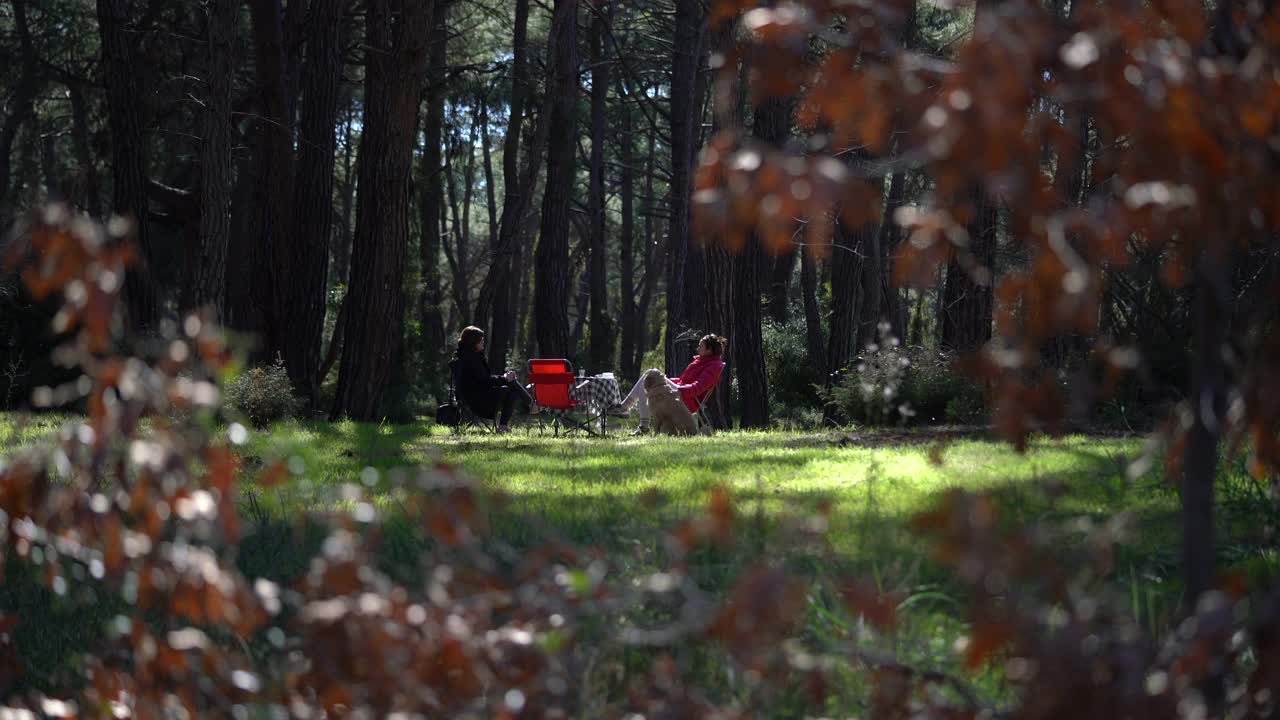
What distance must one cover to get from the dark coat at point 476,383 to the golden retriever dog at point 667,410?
6.63 feet

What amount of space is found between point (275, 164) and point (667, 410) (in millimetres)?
7384

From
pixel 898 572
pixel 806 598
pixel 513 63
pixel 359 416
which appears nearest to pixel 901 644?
pixel 806 598

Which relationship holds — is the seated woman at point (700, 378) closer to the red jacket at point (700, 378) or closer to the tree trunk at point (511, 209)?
the red jacket at point (700, 378)

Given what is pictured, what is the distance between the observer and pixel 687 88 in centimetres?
2362

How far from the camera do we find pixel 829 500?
213 inches

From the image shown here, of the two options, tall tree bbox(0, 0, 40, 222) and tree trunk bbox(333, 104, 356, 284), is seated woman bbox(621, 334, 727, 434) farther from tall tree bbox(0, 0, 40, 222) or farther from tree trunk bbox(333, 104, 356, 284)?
tree trunk bbox(333, 104, 356, 284)

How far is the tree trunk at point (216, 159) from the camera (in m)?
15.7

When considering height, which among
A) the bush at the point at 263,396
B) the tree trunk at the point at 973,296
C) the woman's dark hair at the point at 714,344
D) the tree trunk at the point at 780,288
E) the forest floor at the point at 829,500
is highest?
the tree trunk at the point at 780,288

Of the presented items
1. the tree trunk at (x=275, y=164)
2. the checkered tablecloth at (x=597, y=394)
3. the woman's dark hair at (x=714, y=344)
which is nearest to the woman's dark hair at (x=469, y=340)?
the checkered tablecloth at (x=597, y=394)

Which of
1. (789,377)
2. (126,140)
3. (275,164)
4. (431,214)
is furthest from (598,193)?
(126,140)

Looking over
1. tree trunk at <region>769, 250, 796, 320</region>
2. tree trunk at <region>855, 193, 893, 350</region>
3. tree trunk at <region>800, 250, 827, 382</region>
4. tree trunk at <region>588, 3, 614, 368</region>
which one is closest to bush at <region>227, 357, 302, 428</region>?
tree trunk at <region>855, 193, 893, 350</region>

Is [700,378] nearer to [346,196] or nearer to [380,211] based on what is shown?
[380,211]

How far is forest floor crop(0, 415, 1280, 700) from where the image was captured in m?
4.25

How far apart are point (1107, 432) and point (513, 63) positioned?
19.4m
